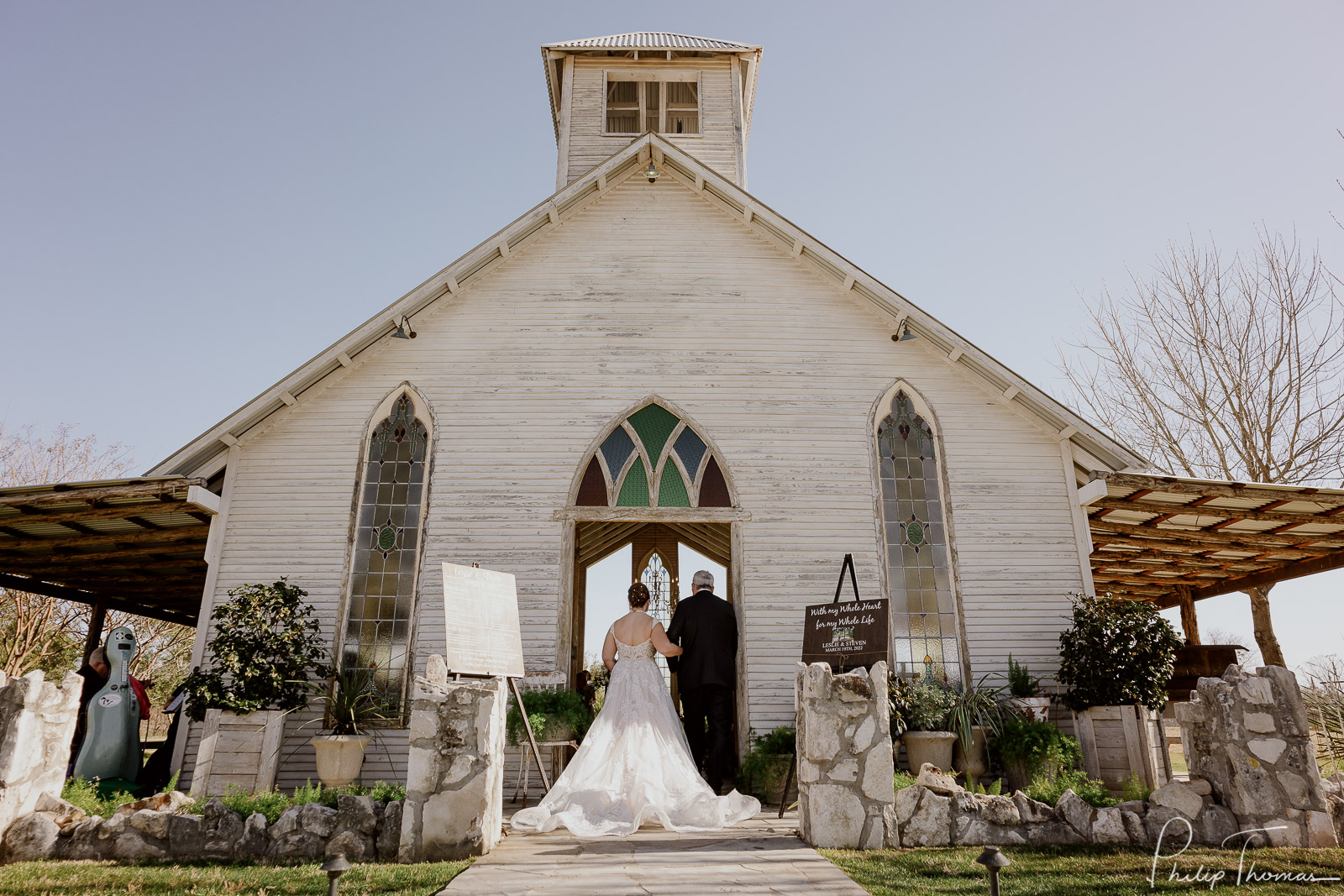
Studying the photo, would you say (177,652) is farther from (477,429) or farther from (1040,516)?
(1040,516)

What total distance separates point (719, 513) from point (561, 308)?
3687 millimetres

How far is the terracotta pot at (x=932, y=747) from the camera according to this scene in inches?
348

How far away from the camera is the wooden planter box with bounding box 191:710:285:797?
8602mm

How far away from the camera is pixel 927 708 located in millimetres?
9148

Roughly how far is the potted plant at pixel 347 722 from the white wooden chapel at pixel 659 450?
0.30m

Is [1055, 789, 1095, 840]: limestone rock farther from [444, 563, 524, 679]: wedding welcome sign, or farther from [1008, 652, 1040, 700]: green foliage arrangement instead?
[444, 563, 524, 679]: wedding welcome sign

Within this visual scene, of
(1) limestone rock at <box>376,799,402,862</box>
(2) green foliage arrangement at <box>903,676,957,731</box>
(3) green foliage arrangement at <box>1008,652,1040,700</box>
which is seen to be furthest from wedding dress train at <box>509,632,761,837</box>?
(3) green foliage arrangement at <box>1008,652,1040,700</box>

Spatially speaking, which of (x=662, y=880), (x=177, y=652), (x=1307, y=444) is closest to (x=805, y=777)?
(x=662, y=880)

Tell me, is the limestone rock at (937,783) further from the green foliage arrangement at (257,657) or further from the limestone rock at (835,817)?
the green foliage arrangement at (257,657)

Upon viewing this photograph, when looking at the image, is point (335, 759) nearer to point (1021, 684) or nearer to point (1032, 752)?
point (1032, 752)

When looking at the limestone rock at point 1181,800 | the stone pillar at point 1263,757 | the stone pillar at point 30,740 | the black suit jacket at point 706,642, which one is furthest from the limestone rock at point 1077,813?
the stone pillar at point 30,740

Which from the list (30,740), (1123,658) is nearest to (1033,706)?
(1123,658)

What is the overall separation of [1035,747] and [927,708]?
1130 millimetres
